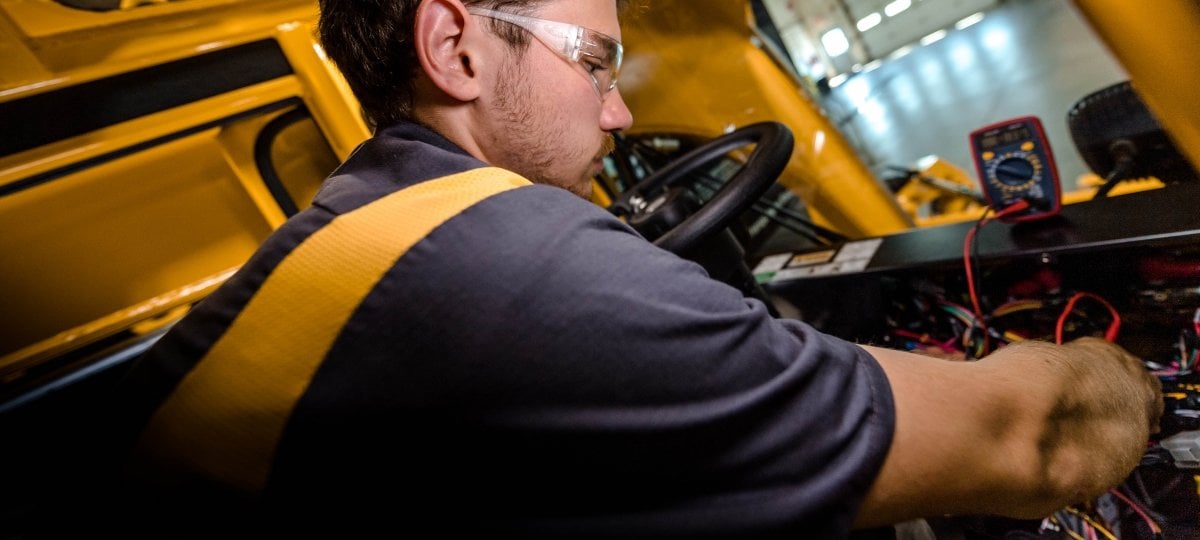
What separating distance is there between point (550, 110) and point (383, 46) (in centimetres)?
29

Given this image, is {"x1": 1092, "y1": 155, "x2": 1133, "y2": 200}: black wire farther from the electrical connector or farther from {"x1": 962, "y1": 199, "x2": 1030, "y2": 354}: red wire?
the electrical connector

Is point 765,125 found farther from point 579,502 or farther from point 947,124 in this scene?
point 947,124

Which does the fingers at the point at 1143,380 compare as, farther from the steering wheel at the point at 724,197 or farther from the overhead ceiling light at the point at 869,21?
the overhead ceiling light at the point at 869,21

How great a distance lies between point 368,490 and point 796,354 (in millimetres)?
449

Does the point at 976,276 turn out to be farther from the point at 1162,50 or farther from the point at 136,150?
the point at 136,150

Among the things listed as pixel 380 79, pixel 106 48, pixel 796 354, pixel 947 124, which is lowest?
pixel 947 124

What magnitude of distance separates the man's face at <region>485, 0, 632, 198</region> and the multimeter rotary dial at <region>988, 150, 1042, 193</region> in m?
0.86

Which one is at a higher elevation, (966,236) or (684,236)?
(684,236)

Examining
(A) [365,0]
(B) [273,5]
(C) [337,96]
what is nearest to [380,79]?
(A) [365,0]

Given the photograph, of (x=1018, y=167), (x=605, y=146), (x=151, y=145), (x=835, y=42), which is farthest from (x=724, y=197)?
(x=835, y=42)

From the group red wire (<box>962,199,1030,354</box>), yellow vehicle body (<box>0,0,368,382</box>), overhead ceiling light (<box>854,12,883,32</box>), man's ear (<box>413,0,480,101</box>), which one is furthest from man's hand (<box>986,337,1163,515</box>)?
overhead ceiling light (<box>854,12,883,32</box>)

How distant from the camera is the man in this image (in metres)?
0.53

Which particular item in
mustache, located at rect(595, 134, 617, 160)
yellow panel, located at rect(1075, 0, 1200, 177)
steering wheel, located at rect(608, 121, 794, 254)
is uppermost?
mustache, located at rect(595, 134, 617, 160)

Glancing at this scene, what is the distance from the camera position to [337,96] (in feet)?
4.86
